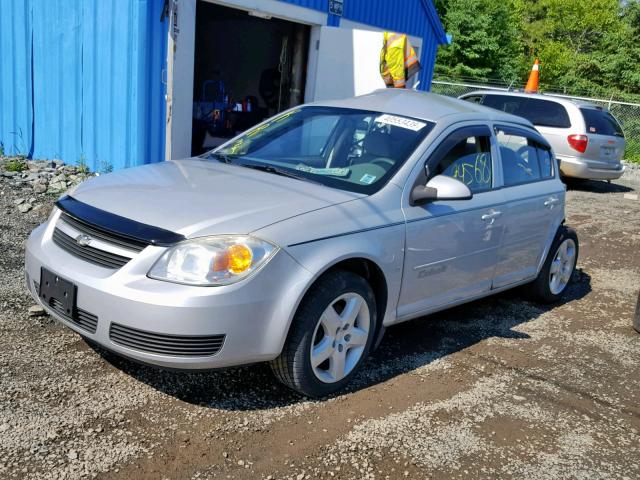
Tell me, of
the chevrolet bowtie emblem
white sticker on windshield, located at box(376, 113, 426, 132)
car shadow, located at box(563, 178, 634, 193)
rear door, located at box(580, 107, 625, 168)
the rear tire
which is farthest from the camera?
car shadow, located at box(563, 178, 634, 193)

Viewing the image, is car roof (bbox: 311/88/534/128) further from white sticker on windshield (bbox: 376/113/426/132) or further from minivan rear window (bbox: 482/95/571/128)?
minivan rear window (bbox: 482/95/571/128)

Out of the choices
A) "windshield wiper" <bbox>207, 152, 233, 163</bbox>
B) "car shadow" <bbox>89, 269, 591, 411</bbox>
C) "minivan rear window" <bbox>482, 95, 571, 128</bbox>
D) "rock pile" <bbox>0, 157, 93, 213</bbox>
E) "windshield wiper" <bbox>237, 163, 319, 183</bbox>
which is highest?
"minivan rear window" <bbox>482, 95, 571, 128</bbox>

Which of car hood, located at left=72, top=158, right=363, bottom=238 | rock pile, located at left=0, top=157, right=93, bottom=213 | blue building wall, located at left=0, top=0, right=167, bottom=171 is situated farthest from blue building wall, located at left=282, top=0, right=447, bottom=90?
car hood, located at left=72, top=158, right=363, bottom=238

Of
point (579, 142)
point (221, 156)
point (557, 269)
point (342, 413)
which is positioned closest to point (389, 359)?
point (342, 413)

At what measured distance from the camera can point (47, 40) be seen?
848 centimetres

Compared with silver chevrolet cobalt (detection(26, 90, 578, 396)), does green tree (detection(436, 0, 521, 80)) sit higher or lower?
higher

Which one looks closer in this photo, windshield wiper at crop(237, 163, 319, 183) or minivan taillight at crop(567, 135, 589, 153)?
windshield wiper at crop(237, 163, 319, 183)

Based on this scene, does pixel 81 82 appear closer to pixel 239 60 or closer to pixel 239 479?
pixel 239 60

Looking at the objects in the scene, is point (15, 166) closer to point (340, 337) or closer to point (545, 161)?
point (340, 337)

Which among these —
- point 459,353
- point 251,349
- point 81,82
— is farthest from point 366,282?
point 81,82

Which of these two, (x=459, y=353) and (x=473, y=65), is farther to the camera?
(x=473, y=65)

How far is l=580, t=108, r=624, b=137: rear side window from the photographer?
1226 cm

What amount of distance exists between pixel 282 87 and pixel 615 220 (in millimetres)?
6355

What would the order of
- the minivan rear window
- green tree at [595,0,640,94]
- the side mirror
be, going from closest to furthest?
the side mirror, the minivan rear window, green tree at [595,0,640,94]
